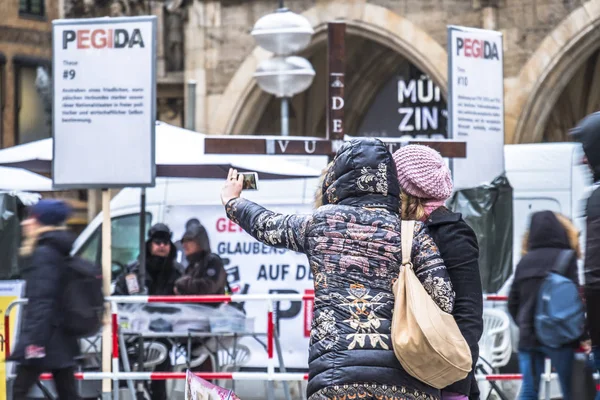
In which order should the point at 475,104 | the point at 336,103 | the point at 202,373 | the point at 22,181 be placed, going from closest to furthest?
1. the point at 202,373
2. the point at 336,103
3. the point at 475,104
4. the point at 22,181

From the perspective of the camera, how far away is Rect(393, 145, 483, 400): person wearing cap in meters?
4.86

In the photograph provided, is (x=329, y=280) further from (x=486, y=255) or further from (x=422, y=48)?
(x=422, y=48)

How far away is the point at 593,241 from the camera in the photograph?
553 cm

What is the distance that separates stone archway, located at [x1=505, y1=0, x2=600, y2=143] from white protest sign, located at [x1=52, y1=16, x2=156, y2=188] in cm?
1035

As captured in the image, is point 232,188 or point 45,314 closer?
point 232,188

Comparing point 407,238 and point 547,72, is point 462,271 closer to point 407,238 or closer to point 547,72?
point 407,238

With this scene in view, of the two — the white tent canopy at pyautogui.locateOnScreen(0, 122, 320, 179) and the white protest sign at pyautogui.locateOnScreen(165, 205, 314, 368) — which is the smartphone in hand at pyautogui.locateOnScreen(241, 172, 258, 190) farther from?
the white protest sign at pyautogui.locateOnScreen(165, 205, 314, 368)

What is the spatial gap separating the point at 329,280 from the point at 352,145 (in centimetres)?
46

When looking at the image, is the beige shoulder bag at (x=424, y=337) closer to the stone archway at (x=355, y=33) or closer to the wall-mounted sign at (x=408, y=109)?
the stone archway at (x=355, y=33)

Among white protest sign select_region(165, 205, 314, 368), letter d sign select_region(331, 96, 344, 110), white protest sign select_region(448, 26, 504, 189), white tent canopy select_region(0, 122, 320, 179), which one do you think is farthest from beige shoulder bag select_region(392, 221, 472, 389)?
white protest sign select_region(165, 205, 314, 368)

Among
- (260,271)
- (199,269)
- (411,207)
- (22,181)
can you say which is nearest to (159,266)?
(199,269)

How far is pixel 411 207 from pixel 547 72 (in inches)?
586

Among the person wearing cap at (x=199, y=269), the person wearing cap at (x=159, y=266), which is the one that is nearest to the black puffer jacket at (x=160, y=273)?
the person wearing cap at (x=159, y=266)

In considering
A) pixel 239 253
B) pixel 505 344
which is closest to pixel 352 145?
pixel 505 344
